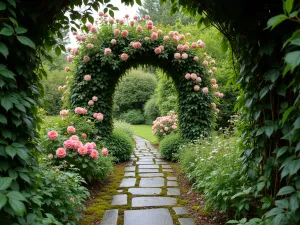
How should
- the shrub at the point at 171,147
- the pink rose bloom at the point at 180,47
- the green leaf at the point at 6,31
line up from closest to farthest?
the green leaf at the point at 6,31 → the pink rose bloom at the point at 180,47 → the shrub at the point at 171,147

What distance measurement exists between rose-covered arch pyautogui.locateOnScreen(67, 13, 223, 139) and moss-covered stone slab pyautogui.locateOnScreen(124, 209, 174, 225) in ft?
10.1

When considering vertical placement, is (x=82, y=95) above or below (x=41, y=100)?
above

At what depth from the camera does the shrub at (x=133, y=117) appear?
68.1 feet

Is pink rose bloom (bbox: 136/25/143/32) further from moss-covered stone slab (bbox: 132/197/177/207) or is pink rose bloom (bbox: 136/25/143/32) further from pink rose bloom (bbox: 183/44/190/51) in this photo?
moss-covered stone slab (bbox: 132/197/177/207)

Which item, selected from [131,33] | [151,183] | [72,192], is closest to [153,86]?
[131,33]

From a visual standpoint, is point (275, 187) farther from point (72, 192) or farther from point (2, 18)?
point (2, 18)

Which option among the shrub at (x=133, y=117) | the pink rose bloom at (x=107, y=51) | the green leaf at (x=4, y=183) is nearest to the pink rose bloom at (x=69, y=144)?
the green leaf at (x=4, y=183)

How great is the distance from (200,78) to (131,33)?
1.88m

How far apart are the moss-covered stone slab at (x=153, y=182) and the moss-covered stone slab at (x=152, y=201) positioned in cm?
62

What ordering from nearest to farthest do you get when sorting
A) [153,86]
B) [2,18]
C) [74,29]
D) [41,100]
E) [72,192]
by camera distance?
[2,18], [41,100], [74,29], [72,192], [153,86]

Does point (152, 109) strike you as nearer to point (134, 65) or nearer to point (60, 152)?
point (134, 65)

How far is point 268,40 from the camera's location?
1.72 m

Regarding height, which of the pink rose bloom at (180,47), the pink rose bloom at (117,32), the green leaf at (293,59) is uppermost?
the pink rose bloom at (117,32)

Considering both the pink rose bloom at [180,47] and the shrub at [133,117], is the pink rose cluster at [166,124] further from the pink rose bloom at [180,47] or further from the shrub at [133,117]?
the shrub at [133,117]
